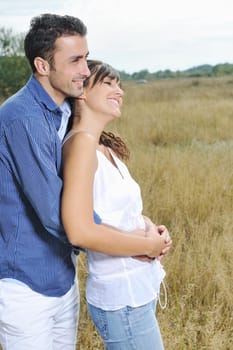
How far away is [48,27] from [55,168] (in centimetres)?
35

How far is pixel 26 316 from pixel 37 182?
37 centimetres

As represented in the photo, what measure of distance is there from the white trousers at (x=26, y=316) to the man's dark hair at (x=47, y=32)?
23.0 inches

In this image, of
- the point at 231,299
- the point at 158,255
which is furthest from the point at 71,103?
the point at 231,299

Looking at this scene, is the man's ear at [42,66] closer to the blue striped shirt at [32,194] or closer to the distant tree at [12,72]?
the blue striped shirt at [32,194]

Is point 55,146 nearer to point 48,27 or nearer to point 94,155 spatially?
point 94,155

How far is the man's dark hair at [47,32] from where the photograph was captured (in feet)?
4.51

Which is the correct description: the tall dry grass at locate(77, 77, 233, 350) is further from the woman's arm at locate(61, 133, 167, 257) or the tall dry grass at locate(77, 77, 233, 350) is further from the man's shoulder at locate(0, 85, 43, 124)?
the man's shoulder at locate(0, 85, 43, 124)

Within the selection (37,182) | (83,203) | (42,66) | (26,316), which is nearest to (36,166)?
(37,182)

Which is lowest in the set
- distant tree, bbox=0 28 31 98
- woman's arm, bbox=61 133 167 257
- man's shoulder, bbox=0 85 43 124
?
distant tree, bbox=0 28 31 98

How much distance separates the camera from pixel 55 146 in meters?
1.37

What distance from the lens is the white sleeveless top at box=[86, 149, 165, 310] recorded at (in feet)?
4.73

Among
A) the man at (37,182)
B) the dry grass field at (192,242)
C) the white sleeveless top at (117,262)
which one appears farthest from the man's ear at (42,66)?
the dry grass field at (192,242)

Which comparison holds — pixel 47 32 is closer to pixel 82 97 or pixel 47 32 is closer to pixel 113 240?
pixel 82 97

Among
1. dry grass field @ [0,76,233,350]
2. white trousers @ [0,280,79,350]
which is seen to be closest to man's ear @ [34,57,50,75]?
white trousers @ [0,280,79,350]
